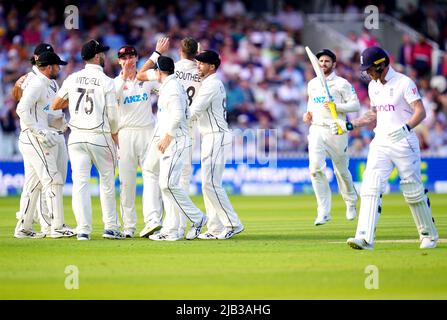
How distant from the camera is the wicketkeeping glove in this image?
45.6ft

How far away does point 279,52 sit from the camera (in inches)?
1182

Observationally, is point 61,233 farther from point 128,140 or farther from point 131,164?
point 128,140

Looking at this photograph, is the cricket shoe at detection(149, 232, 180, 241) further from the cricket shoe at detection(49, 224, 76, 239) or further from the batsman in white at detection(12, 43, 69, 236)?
the batsman in white at detection(12, 43, 69, 236)

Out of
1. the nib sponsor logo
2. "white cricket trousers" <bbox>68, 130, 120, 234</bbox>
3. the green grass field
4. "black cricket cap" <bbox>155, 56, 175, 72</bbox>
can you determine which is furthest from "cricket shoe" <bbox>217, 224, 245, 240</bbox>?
the nib sponsor logo

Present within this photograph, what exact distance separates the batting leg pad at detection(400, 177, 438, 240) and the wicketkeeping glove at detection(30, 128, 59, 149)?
4.69 m

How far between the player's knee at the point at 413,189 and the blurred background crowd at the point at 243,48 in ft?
45.3

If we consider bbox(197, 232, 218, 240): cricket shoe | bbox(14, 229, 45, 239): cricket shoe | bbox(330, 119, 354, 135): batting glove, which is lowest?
bbox(197, 232, 218, 240): cricket shoe

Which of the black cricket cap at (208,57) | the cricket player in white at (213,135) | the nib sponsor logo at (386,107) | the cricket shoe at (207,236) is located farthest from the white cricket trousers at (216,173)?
the nib sponsor logo at (386,107)

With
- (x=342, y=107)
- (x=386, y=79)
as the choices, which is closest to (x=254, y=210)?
(x=342, y=107)

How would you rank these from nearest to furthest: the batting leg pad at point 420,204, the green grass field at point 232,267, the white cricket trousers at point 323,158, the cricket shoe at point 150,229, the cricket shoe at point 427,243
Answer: the green grass field at point 232,267 < the batting leg pad at point 420,204 < the cricket shoe at point 427,243 < the cricket shoe at point 150,229 < the white cricket trousers at point 323,158

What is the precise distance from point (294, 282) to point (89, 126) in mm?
4400

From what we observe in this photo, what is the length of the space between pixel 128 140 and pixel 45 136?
42.2 inches

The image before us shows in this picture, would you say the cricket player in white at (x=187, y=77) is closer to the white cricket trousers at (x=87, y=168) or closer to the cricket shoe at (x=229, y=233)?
the cricket shoe at (x=229, y=233)

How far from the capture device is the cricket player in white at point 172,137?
42.9 feet
